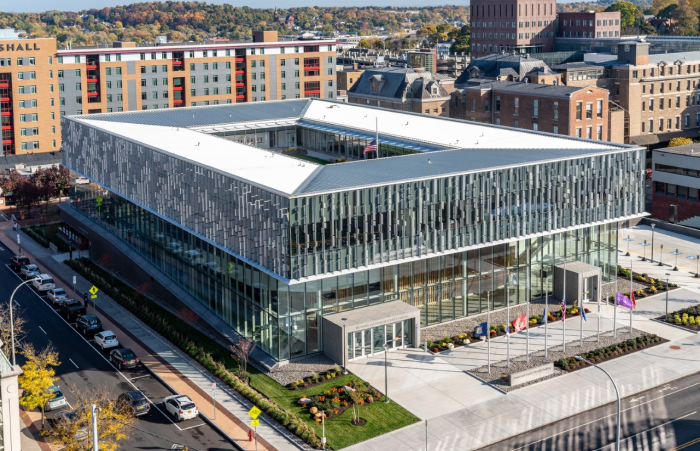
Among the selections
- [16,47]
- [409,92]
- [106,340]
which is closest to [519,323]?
[106,340]

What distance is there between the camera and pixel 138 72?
156125 mm

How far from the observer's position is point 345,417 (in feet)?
193

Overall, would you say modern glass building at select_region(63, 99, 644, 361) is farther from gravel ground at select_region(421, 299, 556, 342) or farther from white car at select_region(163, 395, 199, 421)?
white car at select_region(163, 395, 199, 421)

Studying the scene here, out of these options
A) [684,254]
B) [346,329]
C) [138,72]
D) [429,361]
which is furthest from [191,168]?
[138,72]

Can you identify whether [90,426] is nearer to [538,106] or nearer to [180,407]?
[180,407]

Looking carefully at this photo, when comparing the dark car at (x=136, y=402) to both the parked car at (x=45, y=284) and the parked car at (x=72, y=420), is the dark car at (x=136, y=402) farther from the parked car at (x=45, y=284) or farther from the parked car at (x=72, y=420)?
the parked car at (x=45, y=284)

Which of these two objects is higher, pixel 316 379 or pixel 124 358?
pixel 124 358

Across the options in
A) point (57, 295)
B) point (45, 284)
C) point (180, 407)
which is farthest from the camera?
point (45, 284)

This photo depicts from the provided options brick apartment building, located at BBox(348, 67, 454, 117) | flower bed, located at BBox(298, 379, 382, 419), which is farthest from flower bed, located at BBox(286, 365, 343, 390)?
brick apartment building, located at BBox(348, 67, 454, 117)

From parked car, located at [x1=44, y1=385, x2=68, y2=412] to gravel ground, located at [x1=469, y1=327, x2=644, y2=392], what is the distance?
27.5 m

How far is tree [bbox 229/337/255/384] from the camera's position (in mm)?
64875

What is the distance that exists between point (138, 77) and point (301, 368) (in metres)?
102

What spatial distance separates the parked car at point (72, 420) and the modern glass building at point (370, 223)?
51.2 feet

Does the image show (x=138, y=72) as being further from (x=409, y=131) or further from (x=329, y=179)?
(x=329, y=179)
